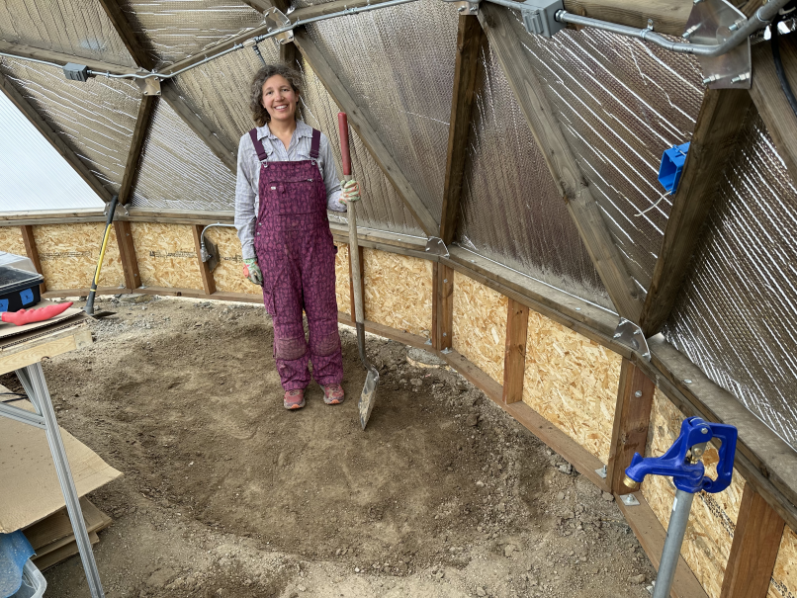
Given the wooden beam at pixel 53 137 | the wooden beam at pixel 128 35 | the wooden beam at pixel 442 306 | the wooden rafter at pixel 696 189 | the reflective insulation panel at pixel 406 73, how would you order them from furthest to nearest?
the wooden beam at pixel 53 137
the wooden beam at pixel 128 35
the wooden beam at pixel 442 306
the reflective insulation panel at pixel 406 73
the wooden rafter at pixel 696 189

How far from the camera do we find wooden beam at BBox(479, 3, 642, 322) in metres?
2.78

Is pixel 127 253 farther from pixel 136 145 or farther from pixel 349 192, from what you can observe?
pixel 349 192

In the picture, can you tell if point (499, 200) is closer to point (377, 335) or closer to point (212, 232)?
point (377, 335)

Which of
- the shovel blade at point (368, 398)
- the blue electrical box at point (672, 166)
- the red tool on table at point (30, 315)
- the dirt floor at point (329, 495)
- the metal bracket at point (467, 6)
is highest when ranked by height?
the metal bracket at point (467, 6)

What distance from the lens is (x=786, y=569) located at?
2.00m

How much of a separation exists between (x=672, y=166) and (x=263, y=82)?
2472mm

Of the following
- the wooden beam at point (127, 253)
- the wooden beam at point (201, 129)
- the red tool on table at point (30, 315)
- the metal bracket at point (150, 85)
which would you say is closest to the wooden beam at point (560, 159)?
the red tool on table at point (30, 315)

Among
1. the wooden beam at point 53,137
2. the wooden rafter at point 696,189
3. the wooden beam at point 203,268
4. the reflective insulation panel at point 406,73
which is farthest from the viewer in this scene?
the wooden beam at point 203,268

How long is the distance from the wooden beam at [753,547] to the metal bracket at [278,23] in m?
3.79

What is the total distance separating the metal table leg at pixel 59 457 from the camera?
2232 mm

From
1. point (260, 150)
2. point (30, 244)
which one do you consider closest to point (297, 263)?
point (260, 150)

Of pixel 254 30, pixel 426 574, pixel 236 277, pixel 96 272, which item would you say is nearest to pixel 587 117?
pixel 426 574

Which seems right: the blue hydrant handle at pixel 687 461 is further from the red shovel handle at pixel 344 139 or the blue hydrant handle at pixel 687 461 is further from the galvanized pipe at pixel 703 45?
the red shovel handle at pixel 344 139

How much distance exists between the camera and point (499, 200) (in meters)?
3.69
